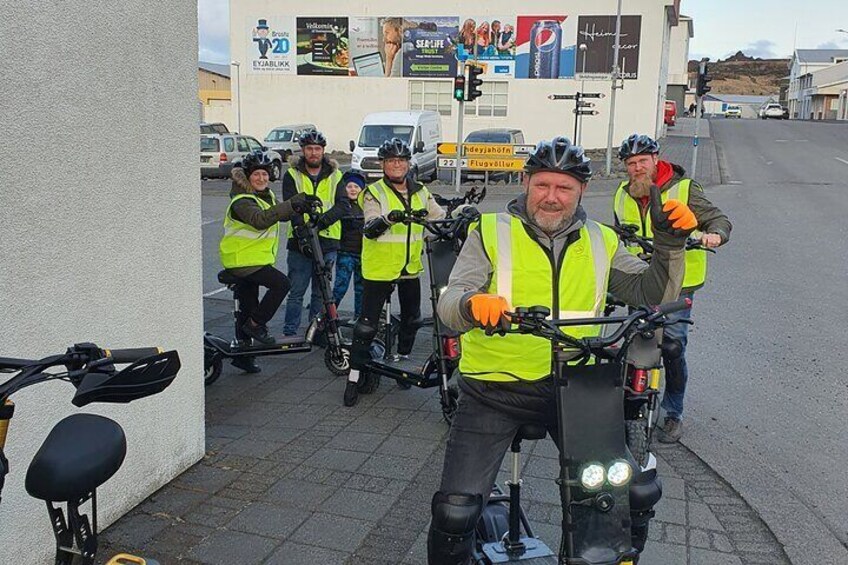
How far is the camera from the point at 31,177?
3.47 m

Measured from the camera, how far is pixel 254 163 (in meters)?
6.86

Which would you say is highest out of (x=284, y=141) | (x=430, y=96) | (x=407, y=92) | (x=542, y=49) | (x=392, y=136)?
(x=542, y=49)

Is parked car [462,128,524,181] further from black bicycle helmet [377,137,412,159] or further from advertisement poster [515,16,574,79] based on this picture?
black bicycle helmet [377,137,412,159]

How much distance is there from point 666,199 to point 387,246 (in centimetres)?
224

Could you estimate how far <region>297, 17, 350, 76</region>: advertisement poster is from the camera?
42.4 metres

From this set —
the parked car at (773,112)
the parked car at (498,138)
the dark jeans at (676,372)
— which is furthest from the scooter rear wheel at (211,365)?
the parked car at (773,112)

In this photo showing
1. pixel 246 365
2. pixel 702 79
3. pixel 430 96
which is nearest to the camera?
pixel 246 365

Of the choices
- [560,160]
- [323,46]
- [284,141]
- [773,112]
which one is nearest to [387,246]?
[560,160]

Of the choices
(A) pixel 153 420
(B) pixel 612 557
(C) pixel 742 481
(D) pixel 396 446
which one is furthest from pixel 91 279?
(C) pixel 742 481

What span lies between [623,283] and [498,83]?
39688mm

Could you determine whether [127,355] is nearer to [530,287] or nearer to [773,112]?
[530,287]

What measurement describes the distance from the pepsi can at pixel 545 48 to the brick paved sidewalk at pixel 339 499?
36.6 meters

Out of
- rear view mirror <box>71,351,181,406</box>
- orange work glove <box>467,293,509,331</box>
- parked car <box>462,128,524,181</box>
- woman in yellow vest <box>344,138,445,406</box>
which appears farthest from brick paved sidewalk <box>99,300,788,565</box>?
parked car <box>462,128,524,181</box>

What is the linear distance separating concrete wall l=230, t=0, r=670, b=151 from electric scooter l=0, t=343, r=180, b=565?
132 feet
